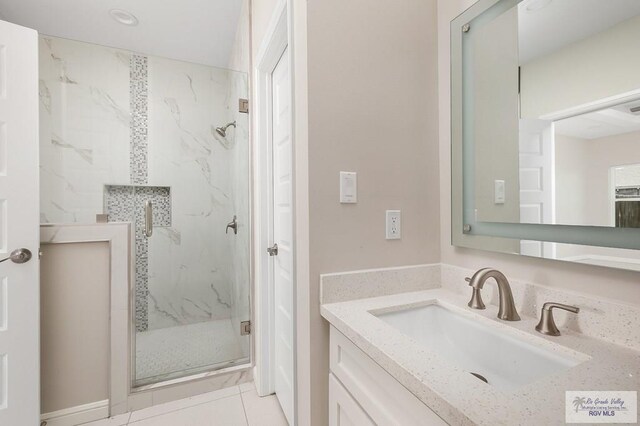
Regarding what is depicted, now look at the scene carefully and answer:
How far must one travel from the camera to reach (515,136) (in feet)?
2.99

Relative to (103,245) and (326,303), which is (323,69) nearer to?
(326,303)

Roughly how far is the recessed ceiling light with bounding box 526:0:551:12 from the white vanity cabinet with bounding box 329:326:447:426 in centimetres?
114

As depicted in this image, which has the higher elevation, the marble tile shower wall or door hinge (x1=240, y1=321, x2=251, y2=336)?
the marble tile shower wall

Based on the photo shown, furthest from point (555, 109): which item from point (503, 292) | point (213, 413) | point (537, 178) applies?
point (213, 413)

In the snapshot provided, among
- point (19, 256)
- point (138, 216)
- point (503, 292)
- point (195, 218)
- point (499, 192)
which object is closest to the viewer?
point (503, 292)

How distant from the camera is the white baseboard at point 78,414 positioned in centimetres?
146

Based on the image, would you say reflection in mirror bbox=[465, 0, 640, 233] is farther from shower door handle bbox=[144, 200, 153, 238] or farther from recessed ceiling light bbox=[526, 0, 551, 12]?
shower door handle bbox=[144, 200, 153, 238]

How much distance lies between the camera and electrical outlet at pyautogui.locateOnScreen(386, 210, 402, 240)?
1.08 metres

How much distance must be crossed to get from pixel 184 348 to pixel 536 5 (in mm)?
2538

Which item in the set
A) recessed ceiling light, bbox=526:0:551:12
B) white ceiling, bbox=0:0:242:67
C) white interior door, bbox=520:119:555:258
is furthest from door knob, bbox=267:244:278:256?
white ceiling, bbox=0:0:242:67

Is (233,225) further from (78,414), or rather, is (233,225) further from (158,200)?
(78,414)

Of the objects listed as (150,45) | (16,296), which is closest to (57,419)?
(16,296)

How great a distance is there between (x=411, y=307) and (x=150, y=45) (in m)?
3.19

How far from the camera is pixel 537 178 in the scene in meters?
0.86
